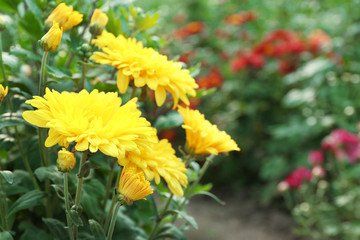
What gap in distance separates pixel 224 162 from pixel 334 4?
1600 mm

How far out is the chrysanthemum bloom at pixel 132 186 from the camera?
753mm

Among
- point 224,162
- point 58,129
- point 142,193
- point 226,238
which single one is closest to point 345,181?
point 226,238

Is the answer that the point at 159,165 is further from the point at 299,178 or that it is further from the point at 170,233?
the point at 299,178

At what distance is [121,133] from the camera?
74cm

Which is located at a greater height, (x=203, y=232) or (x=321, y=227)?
(x=321, y=227)

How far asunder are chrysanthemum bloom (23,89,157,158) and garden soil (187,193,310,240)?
71.3 inches

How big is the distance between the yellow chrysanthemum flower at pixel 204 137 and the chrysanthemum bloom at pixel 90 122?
0.61ft

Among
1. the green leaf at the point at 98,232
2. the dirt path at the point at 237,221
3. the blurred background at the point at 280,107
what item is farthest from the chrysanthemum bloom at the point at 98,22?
the dirt path at the point at 237,221

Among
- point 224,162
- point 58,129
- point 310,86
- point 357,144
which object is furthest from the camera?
point 224,162

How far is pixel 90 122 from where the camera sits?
765mm

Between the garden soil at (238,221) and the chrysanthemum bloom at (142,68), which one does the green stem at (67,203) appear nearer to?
the chrysanthemum bloom at (142,68)

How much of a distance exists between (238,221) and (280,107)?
2.83ft

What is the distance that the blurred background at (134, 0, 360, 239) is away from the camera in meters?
2.48

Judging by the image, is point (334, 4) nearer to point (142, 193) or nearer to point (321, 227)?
point (321, 227)
